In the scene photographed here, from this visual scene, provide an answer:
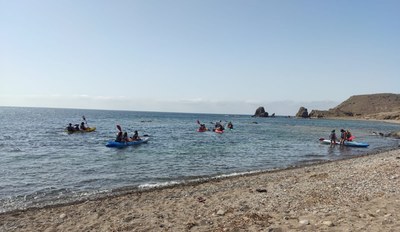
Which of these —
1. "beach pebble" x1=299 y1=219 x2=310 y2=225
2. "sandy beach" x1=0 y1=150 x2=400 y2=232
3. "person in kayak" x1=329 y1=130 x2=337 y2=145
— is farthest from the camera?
"person in kayak" x1=329 y1=130 x2=337 y2=145

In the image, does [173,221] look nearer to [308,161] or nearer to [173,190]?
[173,190]

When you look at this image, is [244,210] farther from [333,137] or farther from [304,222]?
[333,137]

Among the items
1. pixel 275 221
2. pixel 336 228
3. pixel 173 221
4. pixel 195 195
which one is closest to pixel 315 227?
pixel 336 228

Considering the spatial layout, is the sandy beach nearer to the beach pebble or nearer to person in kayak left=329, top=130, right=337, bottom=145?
the beach pebble

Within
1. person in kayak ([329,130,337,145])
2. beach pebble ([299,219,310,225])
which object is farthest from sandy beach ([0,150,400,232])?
person in kayak ([329,130,337,145])

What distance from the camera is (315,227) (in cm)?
802

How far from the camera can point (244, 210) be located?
35.0 feet

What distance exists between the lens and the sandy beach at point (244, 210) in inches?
341

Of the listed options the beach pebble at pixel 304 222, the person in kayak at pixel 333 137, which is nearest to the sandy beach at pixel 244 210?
the beach pebble at pixel 304 222

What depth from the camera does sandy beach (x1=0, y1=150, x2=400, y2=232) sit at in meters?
8.67

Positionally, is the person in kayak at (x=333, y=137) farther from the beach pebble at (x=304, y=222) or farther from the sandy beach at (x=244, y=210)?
the beach pebble at (x=304, y=222)

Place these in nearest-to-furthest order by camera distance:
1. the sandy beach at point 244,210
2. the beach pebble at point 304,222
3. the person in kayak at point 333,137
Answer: the beach pebble at point 304,222, the sandy beach at point 244,210, the person in kayak at point 333,137

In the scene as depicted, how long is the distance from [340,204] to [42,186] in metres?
13.1

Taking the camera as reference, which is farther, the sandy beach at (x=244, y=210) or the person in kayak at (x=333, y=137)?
the person in kayak at (x=333, y=137)
